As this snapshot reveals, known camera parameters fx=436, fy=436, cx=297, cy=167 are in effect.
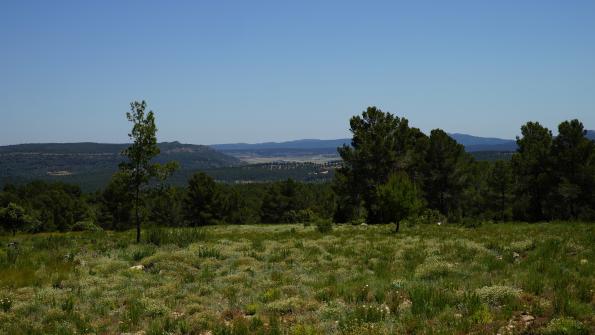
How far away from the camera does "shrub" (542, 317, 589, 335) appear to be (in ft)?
25.5

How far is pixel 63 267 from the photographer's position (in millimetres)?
17672

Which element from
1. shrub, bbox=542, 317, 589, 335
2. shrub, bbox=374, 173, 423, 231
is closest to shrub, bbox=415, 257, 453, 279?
shrub, bbox=542, 317, 589, 335

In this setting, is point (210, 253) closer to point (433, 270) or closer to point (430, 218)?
point (433, 270)

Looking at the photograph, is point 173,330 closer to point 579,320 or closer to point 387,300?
point 387,300

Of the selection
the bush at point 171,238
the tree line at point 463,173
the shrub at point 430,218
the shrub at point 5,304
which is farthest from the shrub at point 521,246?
the tree line at point 463,173

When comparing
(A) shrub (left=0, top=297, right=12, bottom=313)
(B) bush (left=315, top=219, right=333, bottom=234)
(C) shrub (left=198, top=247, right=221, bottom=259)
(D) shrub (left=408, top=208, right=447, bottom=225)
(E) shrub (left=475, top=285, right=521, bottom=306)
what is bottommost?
(D) shrub (left=408, top=208, right=447, bottom=225)

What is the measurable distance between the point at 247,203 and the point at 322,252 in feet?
300

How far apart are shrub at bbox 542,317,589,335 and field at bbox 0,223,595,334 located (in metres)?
0.02

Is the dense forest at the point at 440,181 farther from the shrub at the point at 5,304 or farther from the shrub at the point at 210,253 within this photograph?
the shrub at the point at 5,304

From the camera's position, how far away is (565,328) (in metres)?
7.79

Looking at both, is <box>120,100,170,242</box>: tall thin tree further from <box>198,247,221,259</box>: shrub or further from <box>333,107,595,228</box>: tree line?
<box>333,107,595,228</box>: tree line

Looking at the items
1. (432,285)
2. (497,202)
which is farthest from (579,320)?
(497,202)

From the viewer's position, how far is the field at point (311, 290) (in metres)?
9.29

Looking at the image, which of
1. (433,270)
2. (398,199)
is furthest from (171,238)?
(433,270)
